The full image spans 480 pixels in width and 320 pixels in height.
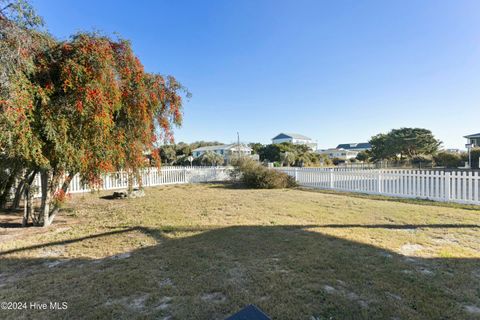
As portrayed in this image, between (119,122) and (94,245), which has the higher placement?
(119,122)

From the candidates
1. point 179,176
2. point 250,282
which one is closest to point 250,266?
point 250,282

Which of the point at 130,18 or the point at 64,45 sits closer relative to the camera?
the point at 64,45

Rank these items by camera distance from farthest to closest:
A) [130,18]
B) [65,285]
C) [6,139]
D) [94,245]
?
1. [130,18]
2. [94,245]
3. [6,139]
4. [65,285]

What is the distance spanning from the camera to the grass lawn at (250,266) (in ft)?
7.75

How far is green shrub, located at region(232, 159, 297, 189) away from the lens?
12.4 metres

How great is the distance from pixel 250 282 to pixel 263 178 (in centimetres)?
968

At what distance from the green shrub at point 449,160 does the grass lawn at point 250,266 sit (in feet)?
93.5

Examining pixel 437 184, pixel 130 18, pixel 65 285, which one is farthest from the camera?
pixel 130 18

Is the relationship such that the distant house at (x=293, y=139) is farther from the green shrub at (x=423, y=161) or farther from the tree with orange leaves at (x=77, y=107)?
the tree with orange leaves at (x=77, y=107)

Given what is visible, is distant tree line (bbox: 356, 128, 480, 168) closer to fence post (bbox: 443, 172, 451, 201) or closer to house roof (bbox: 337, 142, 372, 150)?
fence post (bbox: 443, 172, 451, 201)

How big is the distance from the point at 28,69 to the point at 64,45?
3.03 ft

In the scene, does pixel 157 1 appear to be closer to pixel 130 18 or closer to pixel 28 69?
pixel 130 18

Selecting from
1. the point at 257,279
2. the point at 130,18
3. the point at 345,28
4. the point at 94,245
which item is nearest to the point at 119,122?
the point at 94,245

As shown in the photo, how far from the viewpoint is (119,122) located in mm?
5465
